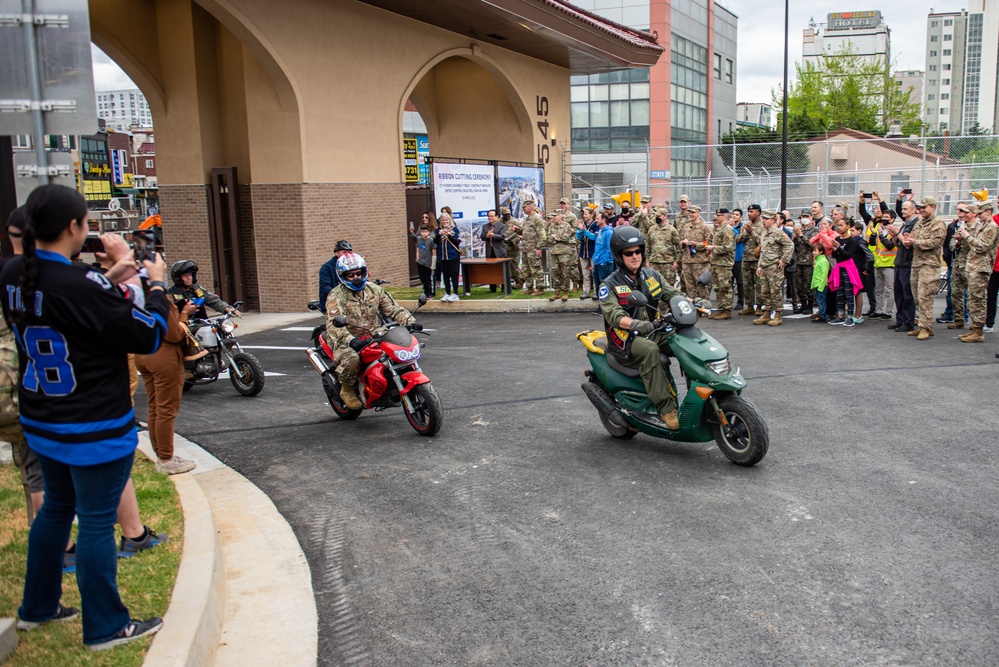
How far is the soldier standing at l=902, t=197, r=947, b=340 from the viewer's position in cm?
1207

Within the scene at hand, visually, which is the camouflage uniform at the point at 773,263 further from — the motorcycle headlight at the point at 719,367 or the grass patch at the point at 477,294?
the motorcycle headlight at the point at 719,367

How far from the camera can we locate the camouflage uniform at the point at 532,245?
59.3ft

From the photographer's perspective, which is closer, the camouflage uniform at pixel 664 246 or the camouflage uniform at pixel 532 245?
the camouflage uniform at pixel 664 246

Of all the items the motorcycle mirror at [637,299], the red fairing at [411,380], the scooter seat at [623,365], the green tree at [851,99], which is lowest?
the red fairing at [411,380]

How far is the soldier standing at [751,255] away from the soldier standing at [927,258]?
2.97m

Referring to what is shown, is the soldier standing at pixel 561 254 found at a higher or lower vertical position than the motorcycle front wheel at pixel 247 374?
higher

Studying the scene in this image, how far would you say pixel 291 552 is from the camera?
5.34 meters

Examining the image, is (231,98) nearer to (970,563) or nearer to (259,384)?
(259,384)

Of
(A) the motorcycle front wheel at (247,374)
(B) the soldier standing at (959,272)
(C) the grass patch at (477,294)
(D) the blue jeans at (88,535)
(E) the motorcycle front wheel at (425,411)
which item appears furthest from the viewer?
(C) the grass patch at (477,294)

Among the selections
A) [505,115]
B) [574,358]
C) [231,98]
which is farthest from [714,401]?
[505,115]

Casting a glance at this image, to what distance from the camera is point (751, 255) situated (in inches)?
591

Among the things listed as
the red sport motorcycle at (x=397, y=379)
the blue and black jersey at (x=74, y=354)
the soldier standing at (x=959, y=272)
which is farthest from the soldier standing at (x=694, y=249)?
the blue and black jersey at (x=74, y=354)

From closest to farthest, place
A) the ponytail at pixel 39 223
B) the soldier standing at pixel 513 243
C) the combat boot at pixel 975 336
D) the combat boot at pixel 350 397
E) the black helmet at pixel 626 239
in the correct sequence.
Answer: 1. the ponytail at pixel 39 223
2. the black helmet at pixel 626 239
3. the combat boot at pixel 350 397
4. the combat boot at pixel 975 336
5. the soldier standing at pixel 513 243

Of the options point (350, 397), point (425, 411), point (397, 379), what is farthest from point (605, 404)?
point (350, 397)
